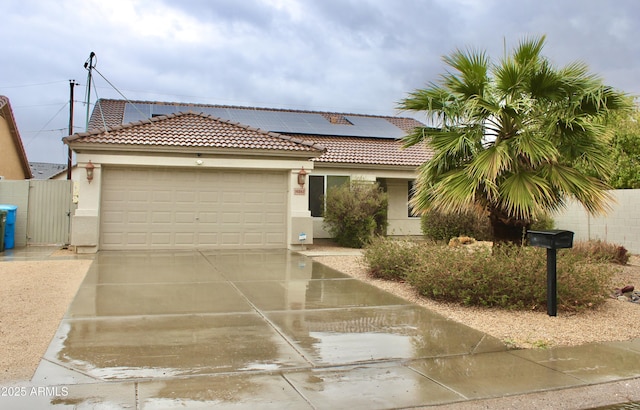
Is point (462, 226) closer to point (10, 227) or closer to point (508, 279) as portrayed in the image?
point (508, 279)

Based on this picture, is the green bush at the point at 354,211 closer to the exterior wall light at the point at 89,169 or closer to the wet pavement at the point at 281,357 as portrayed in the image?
the exterior wall light at the point at 89,169

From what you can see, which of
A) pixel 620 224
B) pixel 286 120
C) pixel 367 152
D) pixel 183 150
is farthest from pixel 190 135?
pixel 620 224

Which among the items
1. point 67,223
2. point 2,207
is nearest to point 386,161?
point 67,223

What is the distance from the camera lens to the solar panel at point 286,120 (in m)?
23.5

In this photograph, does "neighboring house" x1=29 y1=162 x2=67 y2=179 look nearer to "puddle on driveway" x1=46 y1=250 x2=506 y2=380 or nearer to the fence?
the fence

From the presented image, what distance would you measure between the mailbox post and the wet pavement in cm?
121

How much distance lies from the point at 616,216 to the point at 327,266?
34.1 feet

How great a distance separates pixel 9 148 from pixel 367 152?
728 inches

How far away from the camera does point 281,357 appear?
6.04 m

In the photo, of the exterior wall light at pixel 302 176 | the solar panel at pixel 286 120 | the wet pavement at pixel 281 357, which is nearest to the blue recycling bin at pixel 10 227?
the solar panel at pixel 286 120

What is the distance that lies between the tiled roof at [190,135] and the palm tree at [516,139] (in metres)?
6.37

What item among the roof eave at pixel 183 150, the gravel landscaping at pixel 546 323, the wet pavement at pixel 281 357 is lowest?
the wet pavement at pixel 281 357

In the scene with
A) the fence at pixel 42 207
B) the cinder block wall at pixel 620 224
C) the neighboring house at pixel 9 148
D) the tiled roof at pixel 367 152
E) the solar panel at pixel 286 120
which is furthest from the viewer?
the neighboring house at pixel 9 148

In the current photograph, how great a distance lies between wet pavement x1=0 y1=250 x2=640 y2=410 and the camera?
4.94 m
